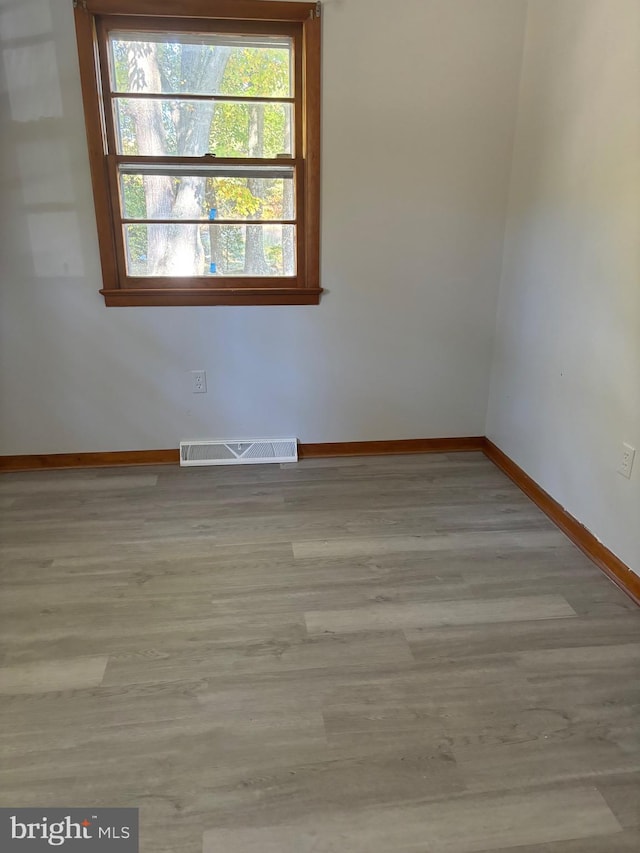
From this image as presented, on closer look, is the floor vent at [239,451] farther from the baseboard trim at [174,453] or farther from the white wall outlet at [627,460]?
the white wall outlet at [627,460]

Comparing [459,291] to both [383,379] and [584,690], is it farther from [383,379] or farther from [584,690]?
[584,690]

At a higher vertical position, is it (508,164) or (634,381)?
(508,164)

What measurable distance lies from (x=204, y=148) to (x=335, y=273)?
2.80 feet

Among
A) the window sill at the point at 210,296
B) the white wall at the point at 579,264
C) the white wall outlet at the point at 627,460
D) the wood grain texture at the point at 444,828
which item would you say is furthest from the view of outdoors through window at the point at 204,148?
the wood grain texture at the point at 444,828

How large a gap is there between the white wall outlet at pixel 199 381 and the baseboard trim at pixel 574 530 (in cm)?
163

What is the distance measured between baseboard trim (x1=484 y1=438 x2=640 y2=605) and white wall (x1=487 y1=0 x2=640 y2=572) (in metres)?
0.04

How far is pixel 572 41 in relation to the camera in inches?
90.6

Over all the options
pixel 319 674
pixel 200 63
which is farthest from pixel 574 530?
pixel 200 63

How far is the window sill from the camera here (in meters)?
2.78

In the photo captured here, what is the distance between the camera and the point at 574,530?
2379mm

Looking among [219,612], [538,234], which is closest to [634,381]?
[538,234]

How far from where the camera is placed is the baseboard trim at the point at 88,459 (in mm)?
2973

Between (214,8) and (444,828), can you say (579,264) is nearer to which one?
(214,8)

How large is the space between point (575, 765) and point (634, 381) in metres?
1.27
